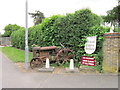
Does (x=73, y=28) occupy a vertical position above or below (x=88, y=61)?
above

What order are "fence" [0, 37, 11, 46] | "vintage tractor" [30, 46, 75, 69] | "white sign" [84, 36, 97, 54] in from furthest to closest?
1. "fence" [0, 37, 11, 46]
2. "vintage tractor" [30, 46, 75, 69]
3. "white sign" [84, 36, 97, 54]

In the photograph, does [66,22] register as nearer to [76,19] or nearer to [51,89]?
[76,19]

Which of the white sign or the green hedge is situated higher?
the green hedge

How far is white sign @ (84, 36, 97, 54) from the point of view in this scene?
5.62 m

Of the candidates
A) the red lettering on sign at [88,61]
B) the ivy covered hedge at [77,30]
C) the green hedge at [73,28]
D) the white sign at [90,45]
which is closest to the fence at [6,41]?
the green hedge at [73,28]

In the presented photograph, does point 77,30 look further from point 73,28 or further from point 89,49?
point 89,49

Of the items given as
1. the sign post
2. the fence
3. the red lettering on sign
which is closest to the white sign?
the sign post

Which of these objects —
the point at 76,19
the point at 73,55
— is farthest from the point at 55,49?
the point at 76,19

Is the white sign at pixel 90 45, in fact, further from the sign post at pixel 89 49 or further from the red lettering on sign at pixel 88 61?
the red lettering on sign at pixel 88 61

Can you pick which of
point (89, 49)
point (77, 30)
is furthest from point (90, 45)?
point (77, 30)

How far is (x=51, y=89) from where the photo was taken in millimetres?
3371

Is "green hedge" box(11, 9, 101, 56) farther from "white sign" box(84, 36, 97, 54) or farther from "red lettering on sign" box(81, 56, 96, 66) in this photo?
"red lettering on sign" box(81, 56, 96, 66)

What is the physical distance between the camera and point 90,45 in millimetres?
5793

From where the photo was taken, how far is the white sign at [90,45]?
5.62 meters
